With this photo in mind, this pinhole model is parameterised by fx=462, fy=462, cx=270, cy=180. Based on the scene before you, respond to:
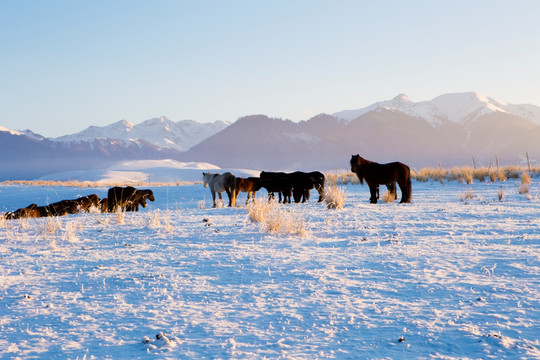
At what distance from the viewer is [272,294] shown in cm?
380

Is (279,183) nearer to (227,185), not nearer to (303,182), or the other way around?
(303,182)

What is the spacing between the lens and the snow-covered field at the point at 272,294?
279cm

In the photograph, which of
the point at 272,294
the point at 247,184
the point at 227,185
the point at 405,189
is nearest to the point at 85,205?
the point at 227,185

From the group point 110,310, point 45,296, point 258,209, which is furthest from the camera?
point 258,209

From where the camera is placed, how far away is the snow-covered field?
2.79m

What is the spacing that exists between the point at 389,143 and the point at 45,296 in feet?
572

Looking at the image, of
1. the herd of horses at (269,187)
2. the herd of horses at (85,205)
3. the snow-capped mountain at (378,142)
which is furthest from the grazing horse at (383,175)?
the snow-capped mountain at (378,142)

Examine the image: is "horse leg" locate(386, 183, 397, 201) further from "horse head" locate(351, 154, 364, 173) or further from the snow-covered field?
the snow-covered field

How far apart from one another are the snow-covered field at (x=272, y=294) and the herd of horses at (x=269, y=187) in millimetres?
4942

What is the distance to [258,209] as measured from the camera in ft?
25.5

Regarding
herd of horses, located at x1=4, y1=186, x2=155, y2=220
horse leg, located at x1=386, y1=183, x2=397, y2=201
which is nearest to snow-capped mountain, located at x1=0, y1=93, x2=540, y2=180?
horse leg, located at x1=386, y1=183, x2=397, y2=201

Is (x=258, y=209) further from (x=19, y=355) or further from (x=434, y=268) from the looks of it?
(x=19, y=355)

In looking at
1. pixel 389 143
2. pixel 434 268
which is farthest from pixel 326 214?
pixel 389 143

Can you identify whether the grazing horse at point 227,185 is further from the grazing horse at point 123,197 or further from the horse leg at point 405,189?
the horse leg at point 405,189
